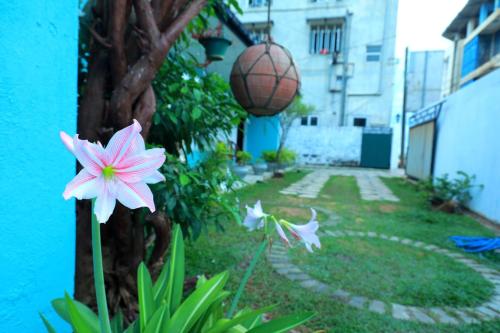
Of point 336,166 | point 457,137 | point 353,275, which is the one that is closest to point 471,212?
point 457,137

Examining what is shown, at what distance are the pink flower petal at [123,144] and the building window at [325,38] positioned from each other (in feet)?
59.5

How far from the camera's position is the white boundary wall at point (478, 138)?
17.1ft

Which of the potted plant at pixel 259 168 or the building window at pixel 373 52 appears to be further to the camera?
the building window at pixel 373 52

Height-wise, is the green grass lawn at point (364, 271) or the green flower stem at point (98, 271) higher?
the green flower stem at point (98, 271)

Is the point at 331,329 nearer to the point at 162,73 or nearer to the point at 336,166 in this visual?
the point at 162,73

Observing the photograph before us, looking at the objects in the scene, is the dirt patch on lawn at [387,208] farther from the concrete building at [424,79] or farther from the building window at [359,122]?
the concrete building at [424,79]

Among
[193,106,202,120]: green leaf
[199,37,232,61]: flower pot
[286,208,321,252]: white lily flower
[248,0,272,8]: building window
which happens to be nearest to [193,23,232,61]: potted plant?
[199,37,232,61]: flower pot

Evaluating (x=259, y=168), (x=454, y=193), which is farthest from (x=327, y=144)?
(x=454, y=193)

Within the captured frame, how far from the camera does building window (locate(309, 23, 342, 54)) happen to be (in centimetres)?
1737

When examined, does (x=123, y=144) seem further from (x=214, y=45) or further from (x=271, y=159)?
(x=271, y=159)

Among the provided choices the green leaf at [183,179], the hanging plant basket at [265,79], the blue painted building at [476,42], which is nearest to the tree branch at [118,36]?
the green leaf at [183,179]

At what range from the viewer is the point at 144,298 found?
1.12m

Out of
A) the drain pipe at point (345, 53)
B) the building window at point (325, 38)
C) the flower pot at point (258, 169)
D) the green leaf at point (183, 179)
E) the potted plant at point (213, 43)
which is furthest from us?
the building window at point (325, 38)

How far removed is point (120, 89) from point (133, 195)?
1153mm
